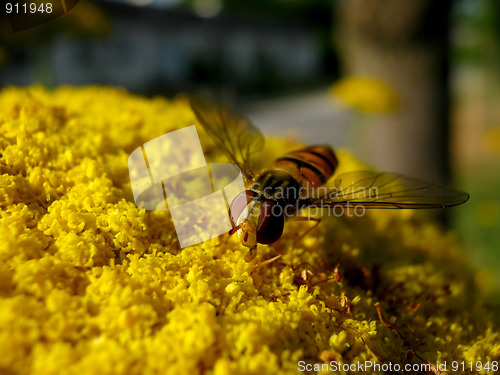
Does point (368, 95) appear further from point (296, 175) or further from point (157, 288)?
point (157, 288)

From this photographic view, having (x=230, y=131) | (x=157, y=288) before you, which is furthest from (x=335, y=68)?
(x=157, y=288)

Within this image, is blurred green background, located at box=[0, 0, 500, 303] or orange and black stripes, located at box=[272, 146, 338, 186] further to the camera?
blurred green background, located at box=[0, 0, 500, 303]

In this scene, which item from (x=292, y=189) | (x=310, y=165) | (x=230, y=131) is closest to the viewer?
(x=292, y=189)

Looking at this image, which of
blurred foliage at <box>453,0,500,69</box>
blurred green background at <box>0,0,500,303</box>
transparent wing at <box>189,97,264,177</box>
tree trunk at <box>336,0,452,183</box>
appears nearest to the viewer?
transparent wing at <box>189,97,264,177</box>

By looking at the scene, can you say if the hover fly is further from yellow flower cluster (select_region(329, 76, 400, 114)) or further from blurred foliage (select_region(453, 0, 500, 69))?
blurred foliage (select_region(453, 0, 500, 69))

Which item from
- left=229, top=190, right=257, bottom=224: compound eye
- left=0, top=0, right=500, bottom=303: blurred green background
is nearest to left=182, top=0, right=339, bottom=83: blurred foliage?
left=0, top=0, right=500, bottom=303: blurred green background

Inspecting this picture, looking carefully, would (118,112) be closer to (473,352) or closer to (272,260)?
(272,260)
